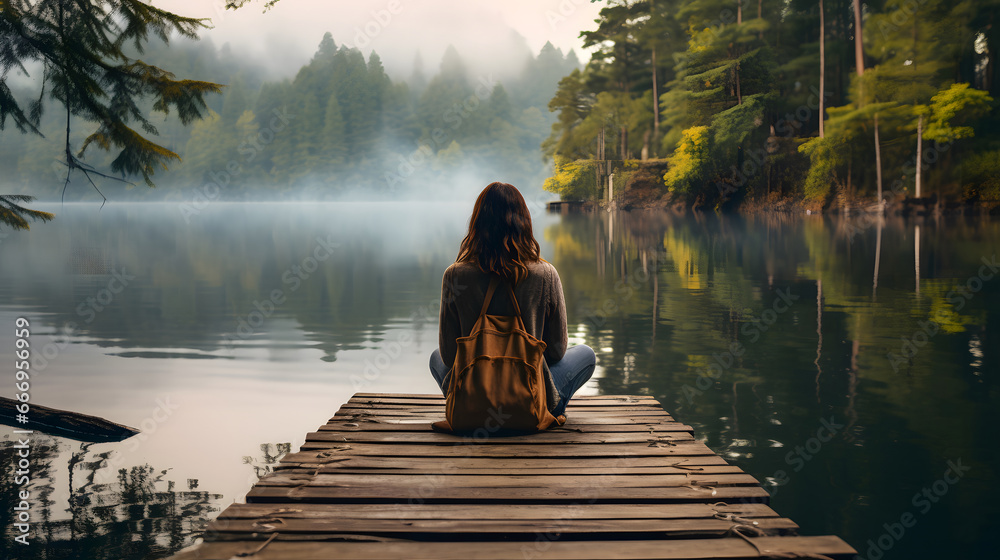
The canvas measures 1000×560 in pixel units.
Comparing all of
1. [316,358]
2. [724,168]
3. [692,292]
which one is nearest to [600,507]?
[316,358]

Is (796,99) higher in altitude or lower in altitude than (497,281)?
higher

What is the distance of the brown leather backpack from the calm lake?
189 centimetres

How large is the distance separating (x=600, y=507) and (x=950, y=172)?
4460 centimetres

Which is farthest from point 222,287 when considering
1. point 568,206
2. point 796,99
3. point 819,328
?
point 568,206

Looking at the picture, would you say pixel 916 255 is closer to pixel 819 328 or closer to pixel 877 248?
pixel 877 248

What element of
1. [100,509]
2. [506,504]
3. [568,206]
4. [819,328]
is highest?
[568,206]

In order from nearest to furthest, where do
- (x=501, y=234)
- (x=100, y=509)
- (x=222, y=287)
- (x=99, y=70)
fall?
(x=501, y=234) < (x=100, y=509) < (x=99, y=70) < (x=222, y=287)

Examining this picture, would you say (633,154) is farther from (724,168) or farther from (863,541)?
(863,541)

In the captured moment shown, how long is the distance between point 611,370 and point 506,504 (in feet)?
19.0

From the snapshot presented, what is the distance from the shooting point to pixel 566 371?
465cm

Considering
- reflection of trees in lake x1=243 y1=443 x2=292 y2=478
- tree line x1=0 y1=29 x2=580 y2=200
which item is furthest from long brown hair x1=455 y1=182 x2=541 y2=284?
tree line x1=0 y1=29 x2=580 y2=200

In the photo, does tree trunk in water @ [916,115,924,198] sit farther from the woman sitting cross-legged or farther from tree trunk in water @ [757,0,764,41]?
the woman sitting cross-legged

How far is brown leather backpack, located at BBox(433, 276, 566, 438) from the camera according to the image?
13.7ft

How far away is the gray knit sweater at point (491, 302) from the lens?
13.8ft
